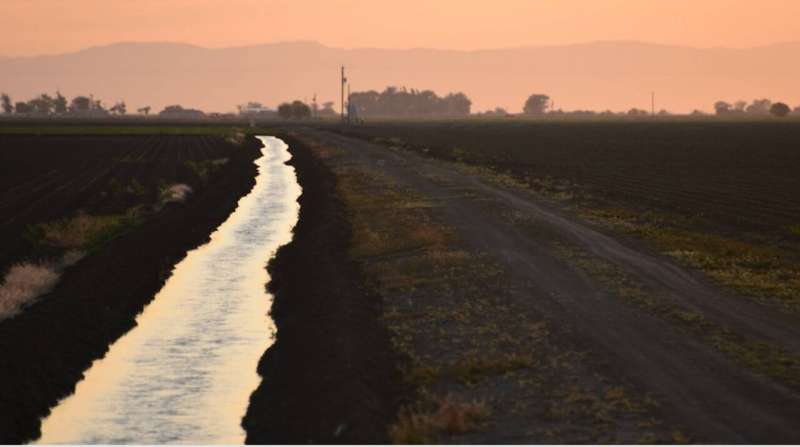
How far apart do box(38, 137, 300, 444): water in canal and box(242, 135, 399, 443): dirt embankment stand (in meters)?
0.44

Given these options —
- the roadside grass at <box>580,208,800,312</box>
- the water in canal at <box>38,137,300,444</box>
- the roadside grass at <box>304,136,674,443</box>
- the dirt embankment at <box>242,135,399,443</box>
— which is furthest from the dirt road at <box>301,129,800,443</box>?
the water in canal at <box>38,137,300,444</box>

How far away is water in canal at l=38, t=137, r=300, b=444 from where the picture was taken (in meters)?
16.6

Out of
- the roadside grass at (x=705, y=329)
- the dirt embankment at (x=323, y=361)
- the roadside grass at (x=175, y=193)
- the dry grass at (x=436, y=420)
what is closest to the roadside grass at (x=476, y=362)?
the dry grass at (x=436, y=420)

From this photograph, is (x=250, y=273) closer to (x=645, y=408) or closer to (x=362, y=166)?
(x=645, y=408)

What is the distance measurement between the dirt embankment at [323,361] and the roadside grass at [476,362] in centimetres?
37

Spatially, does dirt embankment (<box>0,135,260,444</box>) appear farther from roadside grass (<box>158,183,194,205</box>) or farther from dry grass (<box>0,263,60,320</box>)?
roadside grass (<box>158,183,194,205</box>)

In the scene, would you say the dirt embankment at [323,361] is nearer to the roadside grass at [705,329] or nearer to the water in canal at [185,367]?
the water in canal at [185,367]

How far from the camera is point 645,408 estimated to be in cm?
1539

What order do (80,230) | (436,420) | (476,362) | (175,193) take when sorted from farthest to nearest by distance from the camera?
(175,193)
(80,230)
(476,362)
(436,420)

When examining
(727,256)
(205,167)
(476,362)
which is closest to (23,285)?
(476,362)

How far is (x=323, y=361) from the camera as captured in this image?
62.5 ft

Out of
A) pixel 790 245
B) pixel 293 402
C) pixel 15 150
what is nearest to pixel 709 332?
pixel 293 402

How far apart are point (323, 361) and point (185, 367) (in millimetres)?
2627

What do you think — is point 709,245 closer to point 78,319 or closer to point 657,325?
point 657,325
